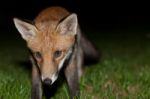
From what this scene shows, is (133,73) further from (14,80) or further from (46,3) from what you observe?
(46,3)

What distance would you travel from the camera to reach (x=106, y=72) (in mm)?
7871

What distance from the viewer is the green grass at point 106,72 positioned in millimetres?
6242

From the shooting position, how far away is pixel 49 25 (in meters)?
6.00

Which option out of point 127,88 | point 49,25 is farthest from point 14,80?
point 127,88

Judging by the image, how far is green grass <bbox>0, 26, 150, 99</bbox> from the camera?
20.5ft

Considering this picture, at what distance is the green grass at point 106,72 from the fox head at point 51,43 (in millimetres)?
693

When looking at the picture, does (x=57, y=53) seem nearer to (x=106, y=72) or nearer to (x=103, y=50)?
(x=106, y=72)

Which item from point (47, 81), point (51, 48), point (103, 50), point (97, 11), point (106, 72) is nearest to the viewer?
point (47, 81)

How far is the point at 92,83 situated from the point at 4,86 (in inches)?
62.4

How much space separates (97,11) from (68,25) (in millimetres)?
11061

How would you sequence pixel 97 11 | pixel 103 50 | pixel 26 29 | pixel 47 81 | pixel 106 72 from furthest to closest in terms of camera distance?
pixel 97 11 → pixel 103 50 → pixel 106 72 → pixel 26 29 → pixel 47 81

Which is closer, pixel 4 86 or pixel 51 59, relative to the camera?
pixel 51 59

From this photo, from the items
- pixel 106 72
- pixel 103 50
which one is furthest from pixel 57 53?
pixel 103 50

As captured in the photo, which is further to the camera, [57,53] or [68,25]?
[68,25]
